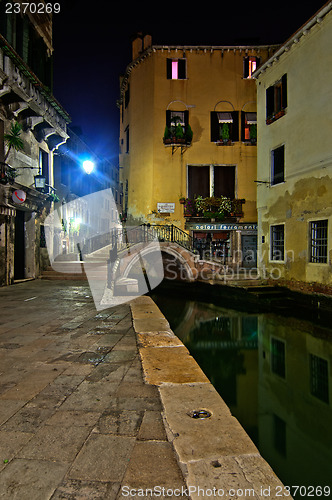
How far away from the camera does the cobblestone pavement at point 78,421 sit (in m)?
1.89

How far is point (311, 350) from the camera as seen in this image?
7.61m

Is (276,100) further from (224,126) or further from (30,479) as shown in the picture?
(30,479)

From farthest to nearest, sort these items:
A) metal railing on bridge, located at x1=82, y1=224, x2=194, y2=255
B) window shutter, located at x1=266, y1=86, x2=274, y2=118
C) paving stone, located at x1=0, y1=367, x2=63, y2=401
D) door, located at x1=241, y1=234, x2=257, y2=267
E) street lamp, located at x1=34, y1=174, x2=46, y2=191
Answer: door, located at x1=241, y1=234, x2=257, y2=267 → metal railing on bridge, located at x1=82, y1=224, x2=194, y2=255 → window shutter, located at x1=266, y1=86, x2=274, y2=118 → street lamp, located at x1=34, y1=174, x2=46, y2=191 → paving stone, located at x1=0, y1=367, x2=63, y2=401

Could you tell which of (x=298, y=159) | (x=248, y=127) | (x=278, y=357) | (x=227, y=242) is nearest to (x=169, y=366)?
(x=278, y=357)

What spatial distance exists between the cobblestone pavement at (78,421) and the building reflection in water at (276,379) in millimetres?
1988

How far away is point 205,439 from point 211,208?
52.7 feet

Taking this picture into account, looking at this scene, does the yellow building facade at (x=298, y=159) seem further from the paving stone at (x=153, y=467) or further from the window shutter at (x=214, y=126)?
the paving stone at (x=153, y=467)

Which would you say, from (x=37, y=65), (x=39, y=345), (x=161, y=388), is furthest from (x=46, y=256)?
(x=161, y=388)

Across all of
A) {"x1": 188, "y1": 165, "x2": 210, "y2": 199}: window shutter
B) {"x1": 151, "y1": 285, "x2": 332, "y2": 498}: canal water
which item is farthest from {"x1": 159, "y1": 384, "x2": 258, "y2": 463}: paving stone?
{"x1": 188, "y1": 165, "x2": 210, "y2": 199}: window shutter

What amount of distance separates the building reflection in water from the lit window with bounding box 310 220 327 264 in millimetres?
2452

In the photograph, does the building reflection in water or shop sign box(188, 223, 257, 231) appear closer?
the building reflection in water

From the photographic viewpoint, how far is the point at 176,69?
18.0 metres

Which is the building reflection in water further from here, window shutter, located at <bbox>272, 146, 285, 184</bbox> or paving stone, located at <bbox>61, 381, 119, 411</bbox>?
window shutter, located at <bbox>272, 146, 285, 184</bbox>

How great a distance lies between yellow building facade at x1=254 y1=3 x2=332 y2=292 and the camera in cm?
1057
